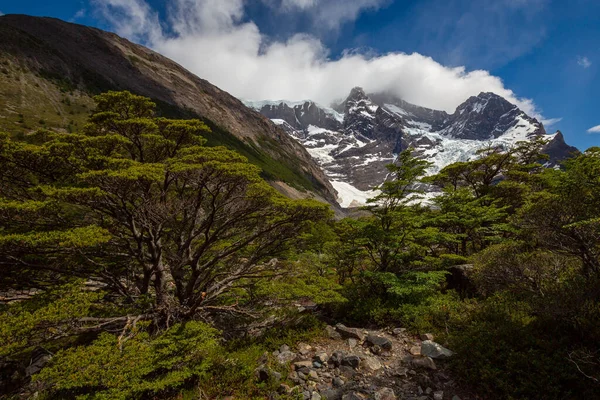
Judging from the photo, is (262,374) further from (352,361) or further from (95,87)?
(95,87)

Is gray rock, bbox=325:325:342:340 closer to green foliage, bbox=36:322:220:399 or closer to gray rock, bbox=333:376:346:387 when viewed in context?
gray rock, bbox=333:376:346:387

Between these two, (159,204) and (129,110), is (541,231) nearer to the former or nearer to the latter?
(159,204)

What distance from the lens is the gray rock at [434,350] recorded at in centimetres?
876

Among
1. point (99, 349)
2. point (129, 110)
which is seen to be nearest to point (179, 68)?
point (129, 110)

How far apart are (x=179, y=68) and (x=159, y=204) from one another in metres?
136

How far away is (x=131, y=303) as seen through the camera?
32.0 feet

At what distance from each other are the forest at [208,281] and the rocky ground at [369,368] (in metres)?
0.53

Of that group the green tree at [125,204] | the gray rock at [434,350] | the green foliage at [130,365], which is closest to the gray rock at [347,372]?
the gray rock at [434,350]

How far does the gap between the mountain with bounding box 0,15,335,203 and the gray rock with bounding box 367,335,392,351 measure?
3801 cm

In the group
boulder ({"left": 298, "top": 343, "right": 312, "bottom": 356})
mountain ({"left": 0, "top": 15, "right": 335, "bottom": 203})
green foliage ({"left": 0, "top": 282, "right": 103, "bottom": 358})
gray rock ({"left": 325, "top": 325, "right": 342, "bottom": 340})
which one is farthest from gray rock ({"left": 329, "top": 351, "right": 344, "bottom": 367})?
mountain ({"left": 0, "top": 15, "right": 335, "bottom": 203})

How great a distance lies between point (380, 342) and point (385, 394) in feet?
8.64

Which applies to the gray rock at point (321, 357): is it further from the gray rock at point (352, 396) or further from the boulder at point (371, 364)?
the gray rock at point (352, 396)

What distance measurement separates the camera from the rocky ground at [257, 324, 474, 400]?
7.55 m

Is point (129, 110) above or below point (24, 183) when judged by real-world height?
above
